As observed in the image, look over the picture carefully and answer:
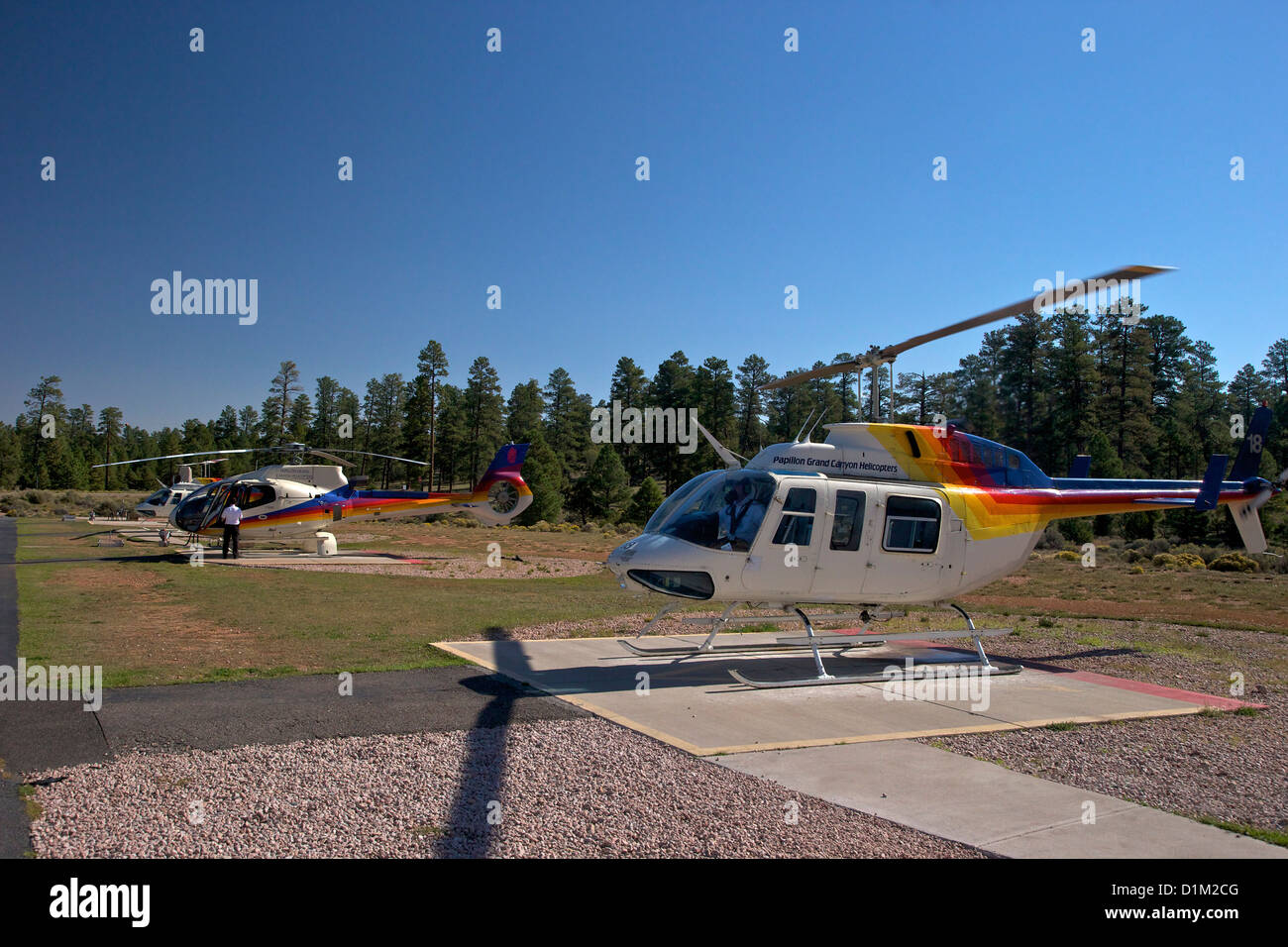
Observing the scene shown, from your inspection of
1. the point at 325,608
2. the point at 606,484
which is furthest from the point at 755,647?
the point at 606,484

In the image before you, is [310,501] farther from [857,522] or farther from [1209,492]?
[1209,492]

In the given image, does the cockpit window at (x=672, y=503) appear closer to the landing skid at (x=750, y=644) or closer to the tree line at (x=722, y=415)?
the landing skid at (x=750, y=644)

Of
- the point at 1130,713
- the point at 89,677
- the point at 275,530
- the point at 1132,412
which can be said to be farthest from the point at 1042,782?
the point at 1132,412

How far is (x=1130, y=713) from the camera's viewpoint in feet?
29.2

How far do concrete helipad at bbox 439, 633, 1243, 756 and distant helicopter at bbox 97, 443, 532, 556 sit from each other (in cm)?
1511

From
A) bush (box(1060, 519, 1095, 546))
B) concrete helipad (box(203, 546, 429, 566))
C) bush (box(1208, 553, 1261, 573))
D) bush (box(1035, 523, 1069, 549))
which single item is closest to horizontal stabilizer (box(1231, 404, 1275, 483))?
bush (box(1208, 553, 1261, 573))

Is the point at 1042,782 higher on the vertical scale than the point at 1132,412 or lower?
lower

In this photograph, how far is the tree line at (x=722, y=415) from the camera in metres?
49.4
